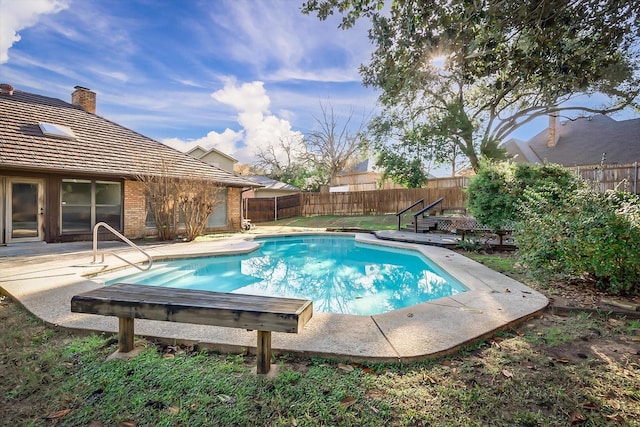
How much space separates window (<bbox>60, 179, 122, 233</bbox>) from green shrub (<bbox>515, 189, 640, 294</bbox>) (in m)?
11.8

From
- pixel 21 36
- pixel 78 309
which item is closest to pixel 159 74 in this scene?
pixel 21 36

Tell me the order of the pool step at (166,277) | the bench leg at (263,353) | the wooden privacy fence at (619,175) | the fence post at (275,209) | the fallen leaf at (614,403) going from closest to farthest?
1. the fallen leaf at (614,403)
2. the bench leg at (263,353)
3. the pool step at (166,277)
4. the wooden privacy fence at (619,175)
5. the fence post at (275,209)

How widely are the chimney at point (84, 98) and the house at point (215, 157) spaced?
10.9 meters

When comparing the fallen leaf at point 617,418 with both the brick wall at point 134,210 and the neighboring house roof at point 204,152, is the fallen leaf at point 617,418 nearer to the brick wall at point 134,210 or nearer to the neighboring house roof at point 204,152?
the brick wall at point 134,210

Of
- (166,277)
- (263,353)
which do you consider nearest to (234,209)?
(166,277)

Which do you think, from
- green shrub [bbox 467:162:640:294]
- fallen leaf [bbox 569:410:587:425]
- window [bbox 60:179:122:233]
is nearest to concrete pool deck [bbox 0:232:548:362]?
green shrub [bbox 467:162:640:294]

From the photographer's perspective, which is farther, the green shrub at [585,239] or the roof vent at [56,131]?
the roof vent at [56,131]

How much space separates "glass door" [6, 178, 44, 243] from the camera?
9000 mm

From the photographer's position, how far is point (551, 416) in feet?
5.88

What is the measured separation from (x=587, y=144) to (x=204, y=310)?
93.3 ft

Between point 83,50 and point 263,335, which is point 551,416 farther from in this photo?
point 83,50

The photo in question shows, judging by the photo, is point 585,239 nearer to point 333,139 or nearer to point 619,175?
→ point 619,175

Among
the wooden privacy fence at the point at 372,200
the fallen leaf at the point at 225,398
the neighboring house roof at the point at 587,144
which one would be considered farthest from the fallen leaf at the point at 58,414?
the neighboring house roof at the point at 587,144

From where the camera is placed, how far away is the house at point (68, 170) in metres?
9.05
